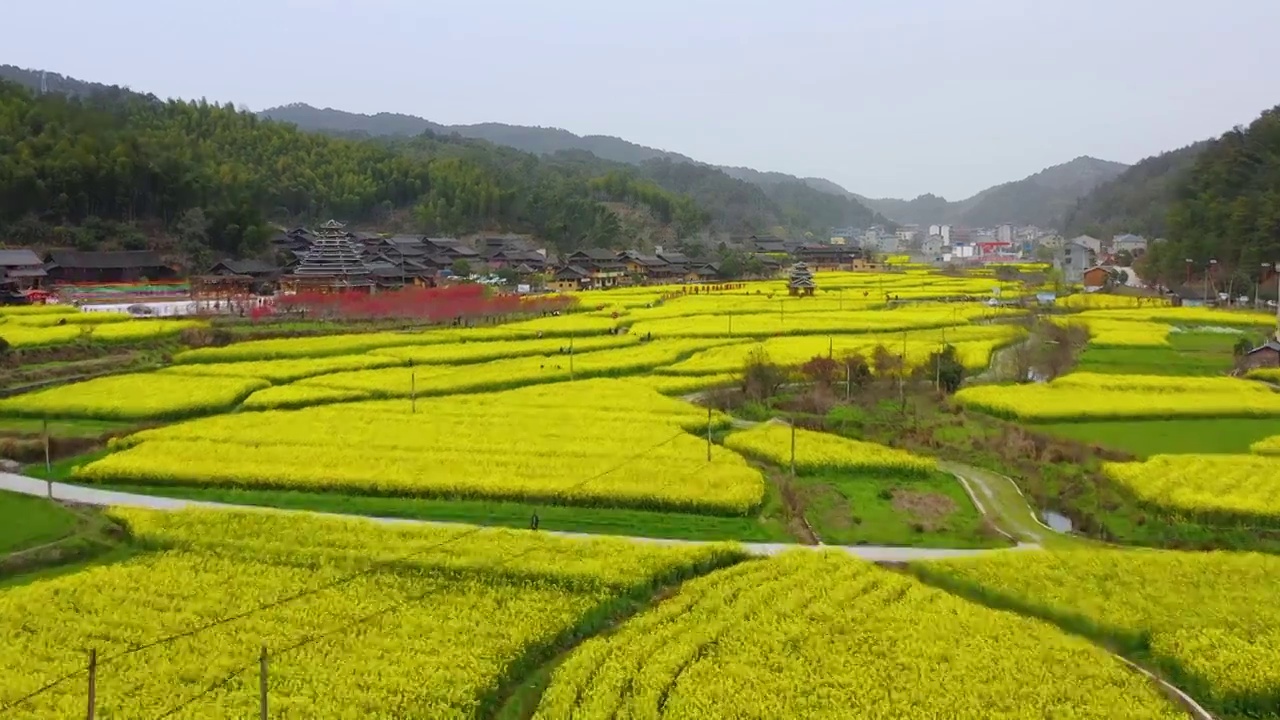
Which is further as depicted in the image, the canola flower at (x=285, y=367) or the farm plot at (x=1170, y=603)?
the canola flower at (x=285, y=367)

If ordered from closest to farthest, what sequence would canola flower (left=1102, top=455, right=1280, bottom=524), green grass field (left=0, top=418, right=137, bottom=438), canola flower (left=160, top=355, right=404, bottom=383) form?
1. canola flower (left=1102, top=455, right=1280, bottom=524)
2. green grass field (left=0, top=418, right=137, bottom=438)
3. canola flower (left=160, top=355, right=404, bottom=383)

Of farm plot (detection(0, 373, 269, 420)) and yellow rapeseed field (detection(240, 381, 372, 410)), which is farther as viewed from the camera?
yellow rapeseed field (detection(240, 381, 372, 410))

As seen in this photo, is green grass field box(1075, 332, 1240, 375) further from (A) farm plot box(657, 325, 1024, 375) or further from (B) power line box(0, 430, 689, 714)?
(B) power line box(0, 430, 689, 714)

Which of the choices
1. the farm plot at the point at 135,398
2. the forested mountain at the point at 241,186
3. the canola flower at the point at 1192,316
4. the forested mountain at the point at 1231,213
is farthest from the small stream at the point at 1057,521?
the forested mountain at the point at 241,186

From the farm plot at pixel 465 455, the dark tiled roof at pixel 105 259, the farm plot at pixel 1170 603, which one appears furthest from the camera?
the dark tiled roof at pixel 105 259

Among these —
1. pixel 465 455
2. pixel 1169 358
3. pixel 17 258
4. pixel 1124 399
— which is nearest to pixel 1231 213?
pixel 1169 358

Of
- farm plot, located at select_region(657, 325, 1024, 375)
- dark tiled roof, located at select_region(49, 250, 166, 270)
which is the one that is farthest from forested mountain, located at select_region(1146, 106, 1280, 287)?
dark tiled roof, located at select_region(49, 250, 166, 270)

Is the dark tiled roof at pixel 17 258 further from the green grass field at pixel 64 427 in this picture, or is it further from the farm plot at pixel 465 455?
the farm plot at pixel 465 455
